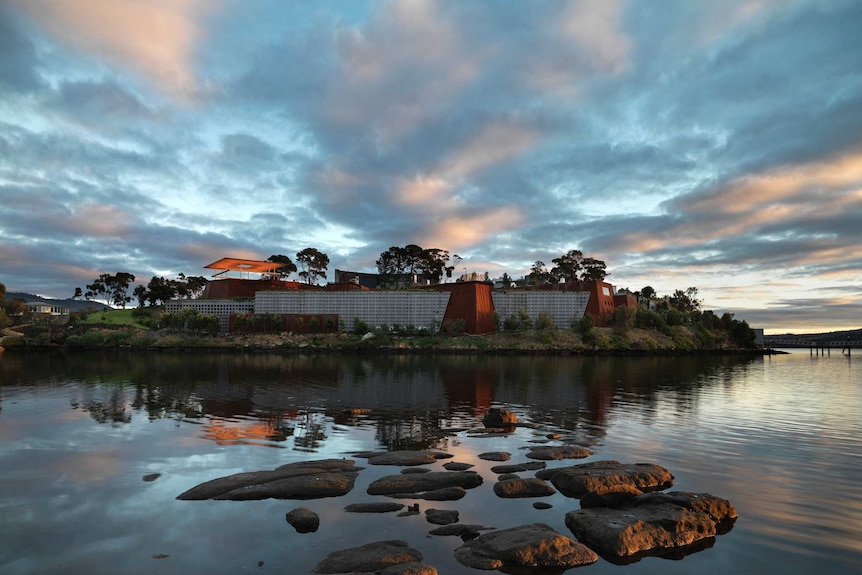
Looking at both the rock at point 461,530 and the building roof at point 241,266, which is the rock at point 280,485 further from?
the building roof at point 241,266

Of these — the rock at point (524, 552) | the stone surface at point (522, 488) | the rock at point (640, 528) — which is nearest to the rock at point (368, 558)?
the rock at point (524, 552)

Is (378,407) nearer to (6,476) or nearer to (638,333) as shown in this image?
(6,476)

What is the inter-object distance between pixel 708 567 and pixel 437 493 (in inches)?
276

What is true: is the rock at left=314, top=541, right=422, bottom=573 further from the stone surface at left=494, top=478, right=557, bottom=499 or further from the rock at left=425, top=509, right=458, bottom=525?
the stone surface at left=494, top=478, right=557, bottom=499

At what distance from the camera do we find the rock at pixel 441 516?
40.2 ft

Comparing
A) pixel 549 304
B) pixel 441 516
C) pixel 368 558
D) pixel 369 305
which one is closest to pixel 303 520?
pixel 368 558

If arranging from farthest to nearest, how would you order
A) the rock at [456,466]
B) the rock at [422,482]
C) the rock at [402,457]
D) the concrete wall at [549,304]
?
the concrete wall at [549,304]
the rock at [402,457]
the rock at [456,466]
the rock at [422,482]

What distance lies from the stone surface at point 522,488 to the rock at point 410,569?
5.42 m

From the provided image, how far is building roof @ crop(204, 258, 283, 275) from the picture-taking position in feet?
333

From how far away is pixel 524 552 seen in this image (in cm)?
1028

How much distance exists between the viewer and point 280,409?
96.3 ft

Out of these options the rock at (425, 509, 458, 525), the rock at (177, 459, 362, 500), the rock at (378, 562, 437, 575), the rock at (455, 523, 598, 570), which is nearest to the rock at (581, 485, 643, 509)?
the rock at (455, 523, 598, 570)

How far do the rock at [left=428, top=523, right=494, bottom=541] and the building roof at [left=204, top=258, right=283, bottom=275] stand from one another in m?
100

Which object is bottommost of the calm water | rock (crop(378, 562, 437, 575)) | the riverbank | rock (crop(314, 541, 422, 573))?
the calm water
